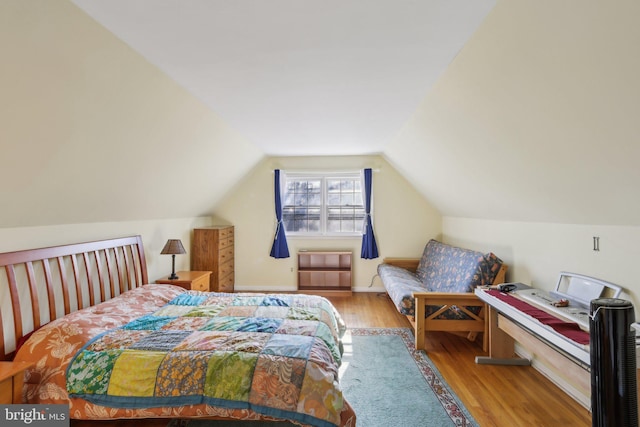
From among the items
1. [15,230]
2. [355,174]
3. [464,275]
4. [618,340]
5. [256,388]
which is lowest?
[256,388]

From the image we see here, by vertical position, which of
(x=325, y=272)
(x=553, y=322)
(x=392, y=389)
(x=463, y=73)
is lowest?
(x=392, y=389)

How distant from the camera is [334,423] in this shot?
1.41 meters

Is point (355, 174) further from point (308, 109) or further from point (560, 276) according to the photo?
point (560, 276)

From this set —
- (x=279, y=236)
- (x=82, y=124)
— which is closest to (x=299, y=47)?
(x=82, y=124)

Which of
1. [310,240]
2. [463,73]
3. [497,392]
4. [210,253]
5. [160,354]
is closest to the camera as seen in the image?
[160,354]

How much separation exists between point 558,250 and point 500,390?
117 cm

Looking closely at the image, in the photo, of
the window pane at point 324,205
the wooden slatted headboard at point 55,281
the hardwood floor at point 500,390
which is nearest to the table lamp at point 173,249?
the wooden slatted headboard at point 55,281

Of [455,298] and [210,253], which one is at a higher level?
[210,253]

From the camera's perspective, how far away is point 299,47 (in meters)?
1.72

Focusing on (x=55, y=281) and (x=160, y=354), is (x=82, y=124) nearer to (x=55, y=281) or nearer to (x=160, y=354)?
(x=55, y=281)

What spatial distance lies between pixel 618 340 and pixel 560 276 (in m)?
1.51

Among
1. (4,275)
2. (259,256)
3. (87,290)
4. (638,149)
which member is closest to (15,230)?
(4,275)

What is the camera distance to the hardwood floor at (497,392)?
1873mm

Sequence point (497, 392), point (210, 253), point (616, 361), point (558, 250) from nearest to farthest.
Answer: point (616, 361) < point (497, 392) < point (558, 250) < point (210, 253)
